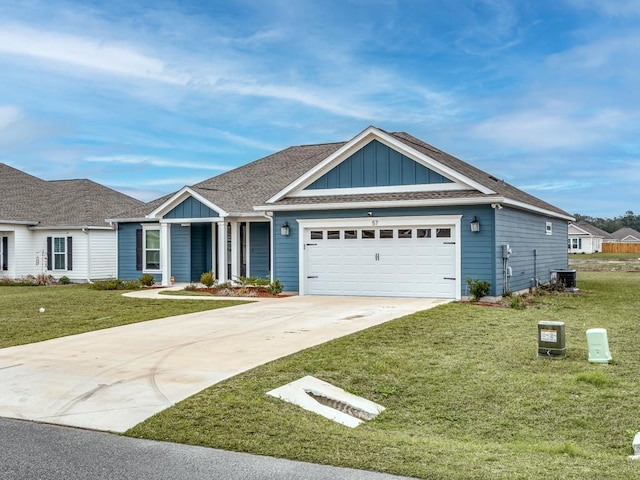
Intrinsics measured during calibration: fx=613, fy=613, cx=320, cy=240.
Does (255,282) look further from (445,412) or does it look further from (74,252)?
(445,412)

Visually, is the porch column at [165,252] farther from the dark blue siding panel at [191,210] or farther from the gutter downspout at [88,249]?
the gutter downspout at [88,249]

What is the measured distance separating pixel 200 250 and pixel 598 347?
16.8m

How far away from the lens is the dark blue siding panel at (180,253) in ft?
74.4

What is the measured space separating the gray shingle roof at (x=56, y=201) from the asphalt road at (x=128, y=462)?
72.9ft

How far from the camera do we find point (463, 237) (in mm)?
16484

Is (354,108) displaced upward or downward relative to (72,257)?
upward

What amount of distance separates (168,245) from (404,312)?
11398 mm

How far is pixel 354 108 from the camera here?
26.8 m

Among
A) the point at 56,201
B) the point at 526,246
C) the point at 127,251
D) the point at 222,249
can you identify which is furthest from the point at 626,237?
the point at 222,249

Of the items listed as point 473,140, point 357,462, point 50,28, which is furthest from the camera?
point 473,140

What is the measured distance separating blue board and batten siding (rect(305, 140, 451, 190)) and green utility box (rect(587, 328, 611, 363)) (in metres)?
8.87

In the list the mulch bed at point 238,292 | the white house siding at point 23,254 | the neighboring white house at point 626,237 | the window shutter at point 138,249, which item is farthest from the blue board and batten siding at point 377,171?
the neighboring white house at point 626,237

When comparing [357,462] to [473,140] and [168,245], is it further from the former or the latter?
[473,140]

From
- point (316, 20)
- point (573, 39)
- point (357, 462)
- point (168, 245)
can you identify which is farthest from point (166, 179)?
point (357, 462)
